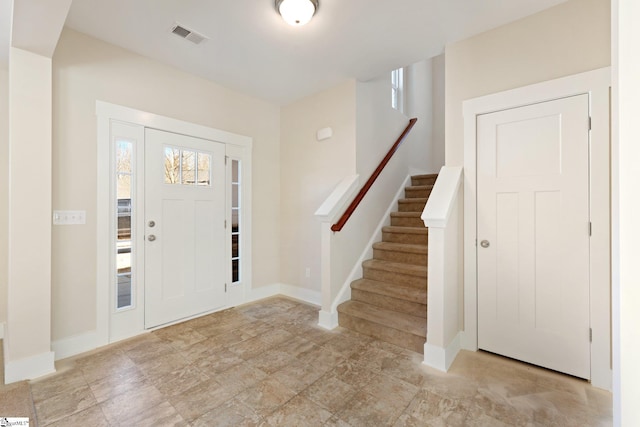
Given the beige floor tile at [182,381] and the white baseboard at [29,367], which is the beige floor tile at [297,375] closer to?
the beige floor tile at [182,381]

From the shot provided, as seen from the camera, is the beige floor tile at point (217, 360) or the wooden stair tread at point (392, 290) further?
the wooden stair tread at point (392, 290)

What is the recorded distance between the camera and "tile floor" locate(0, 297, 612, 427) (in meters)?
1.62

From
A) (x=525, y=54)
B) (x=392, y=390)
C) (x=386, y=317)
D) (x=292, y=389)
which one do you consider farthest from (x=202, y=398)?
(x=525, y=54)

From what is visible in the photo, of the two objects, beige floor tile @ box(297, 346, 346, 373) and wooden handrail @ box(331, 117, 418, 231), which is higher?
wooden handrail @ box(331, 117, 418, 231)

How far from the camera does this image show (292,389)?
73.7 inches

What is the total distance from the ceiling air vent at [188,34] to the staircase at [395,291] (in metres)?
2.76

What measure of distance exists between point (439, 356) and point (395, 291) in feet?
2.38

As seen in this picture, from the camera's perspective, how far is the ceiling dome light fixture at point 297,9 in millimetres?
1949

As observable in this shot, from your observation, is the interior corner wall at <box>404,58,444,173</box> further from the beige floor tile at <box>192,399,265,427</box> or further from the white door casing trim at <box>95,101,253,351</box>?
the beige floor tile at <box>192,399,265,427</box>

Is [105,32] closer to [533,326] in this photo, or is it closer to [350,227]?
[350,227]

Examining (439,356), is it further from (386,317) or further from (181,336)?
(181,336)

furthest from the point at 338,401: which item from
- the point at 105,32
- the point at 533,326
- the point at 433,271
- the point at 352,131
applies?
the point at 105,32

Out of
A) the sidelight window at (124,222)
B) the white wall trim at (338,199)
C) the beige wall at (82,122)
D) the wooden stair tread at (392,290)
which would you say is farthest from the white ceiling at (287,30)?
the wooden stair tread at (392,290)

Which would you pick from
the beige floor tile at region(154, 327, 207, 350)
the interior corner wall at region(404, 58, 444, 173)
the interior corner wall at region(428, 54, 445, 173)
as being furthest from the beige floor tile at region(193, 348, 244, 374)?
the interior corner wall at region(428, 54, 445, 173)
